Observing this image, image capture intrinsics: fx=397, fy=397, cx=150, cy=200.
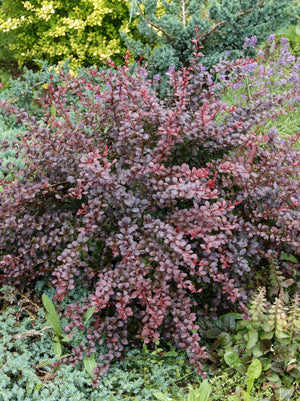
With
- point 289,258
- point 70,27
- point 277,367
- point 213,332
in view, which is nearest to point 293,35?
point 70,27

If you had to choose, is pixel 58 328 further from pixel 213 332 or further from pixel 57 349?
pixel 213 332

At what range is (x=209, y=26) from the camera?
3.88m

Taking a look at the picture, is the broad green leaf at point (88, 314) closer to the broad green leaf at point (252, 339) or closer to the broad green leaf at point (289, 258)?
the broad green leaf at point (252, 339)

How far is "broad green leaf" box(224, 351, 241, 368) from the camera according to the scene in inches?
90.4

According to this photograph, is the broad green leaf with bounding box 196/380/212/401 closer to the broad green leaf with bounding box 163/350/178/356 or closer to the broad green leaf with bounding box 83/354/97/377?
the broad green leaf with bounding box 163/350/178/356

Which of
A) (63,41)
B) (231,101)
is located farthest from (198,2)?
(63,41)

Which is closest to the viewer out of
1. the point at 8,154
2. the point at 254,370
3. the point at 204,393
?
the point at 204,393

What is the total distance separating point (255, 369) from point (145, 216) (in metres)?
1.03

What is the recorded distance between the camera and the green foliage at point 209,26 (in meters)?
3.79

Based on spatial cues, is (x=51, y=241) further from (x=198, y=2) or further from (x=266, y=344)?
(x=198, y=2)

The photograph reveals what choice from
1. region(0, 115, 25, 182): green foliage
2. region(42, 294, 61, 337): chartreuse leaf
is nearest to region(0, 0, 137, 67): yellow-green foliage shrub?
region(0, 115, 25, 182): green foliage

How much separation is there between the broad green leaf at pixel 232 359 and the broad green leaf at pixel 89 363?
756 mm

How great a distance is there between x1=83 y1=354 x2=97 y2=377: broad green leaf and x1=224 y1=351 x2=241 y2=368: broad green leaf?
76 cm

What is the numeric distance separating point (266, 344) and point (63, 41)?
4.10 metres
